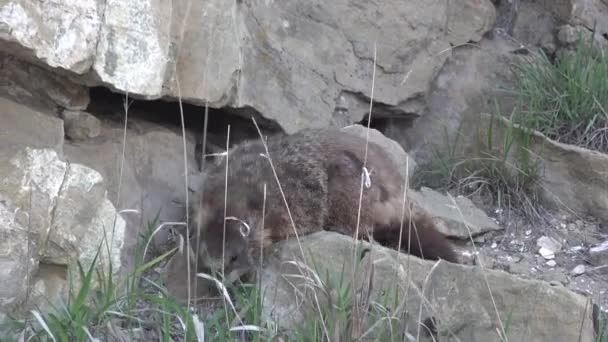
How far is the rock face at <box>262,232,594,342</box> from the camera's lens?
3648mm

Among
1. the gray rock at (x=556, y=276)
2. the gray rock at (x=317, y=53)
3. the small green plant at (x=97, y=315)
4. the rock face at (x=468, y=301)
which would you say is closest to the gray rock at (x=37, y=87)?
the gray rock at (x=317, y=53)

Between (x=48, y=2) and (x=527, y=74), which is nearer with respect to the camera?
(x=48, y=2)

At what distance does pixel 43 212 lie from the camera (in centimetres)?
401

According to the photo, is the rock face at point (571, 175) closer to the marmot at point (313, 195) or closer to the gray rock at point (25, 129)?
the marmot at point (313, 195)

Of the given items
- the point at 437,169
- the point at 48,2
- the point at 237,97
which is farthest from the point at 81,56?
the point at 437,169

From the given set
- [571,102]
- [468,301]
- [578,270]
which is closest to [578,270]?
[578,270]

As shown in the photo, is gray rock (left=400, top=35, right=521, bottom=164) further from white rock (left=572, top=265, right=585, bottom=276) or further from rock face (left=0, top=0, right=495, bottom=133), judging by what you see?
white rock (left=572, top=265, right=585, bottom=276)

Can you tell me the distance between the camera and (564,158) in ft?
18.0

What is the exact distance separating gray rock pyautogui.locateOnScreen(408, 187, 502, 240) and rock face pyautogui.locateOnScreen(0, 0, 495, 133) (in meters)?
0.73

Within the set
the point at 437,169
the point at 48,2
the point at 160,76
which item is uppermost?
the point at 48,2

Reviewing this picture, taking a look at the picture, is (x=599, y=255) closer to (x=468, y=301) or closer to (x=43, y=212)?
(x=468, y=301)

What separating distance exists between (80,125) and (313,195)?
1.17m

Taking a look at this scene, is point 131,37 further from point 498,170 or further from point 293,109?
point 498,170

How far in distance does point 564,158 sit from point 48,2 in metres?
3.07
